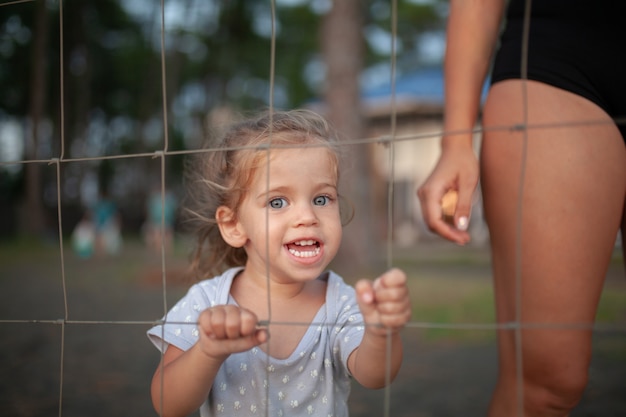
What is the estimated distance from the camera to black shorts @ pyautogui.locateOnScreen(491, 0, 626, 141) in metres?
1.33

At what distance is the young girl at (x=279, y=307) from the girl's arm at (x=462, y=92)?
0.26 metres

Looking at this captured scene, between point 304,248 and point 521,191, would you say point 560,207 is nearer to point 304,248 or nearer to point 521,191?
point 521,191

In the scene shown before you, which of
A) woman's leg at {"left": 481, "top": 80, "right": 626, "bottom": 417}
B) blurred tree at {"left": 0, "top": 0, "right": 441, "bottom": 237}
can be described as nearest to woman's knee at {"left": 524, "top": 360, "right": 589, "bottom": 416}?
woman's leg at {"left": 481, "top": 80, "right": 626, "bottom": 417}

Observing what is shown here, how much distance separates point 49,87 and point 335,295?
19.0m

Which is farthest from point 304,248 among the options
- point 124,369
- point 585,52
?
point 124,369

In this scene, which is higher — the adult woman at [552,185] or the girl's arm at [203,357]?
the adult woman at [552,185]

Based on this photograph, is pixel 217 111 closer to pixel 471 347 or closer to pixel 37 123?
pixel 37 123

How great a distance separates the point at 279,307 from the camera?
5.16ft

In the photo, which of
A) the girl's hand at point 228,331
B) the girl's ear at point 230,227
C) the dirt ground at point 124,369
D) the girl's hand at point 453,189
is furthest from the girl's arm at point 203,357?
the girl's hand at point 453,189

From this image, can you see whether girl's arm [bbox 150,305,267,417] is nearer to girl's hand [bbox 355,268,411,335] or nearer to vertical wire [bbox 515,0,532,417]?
girl's hand [bbox 355,268,411,335]

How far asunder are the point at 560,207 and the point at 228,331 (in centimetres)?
71

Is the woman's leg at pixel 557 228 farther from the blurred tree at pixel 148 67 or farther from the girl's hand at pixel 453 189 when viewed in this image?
the blurred tree at pixel 148 67

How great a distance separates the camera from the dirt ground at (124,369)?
272cm

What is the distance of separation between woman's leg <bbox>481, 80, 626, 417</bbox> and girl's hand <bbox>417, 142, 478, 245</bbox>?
0.26 feet
